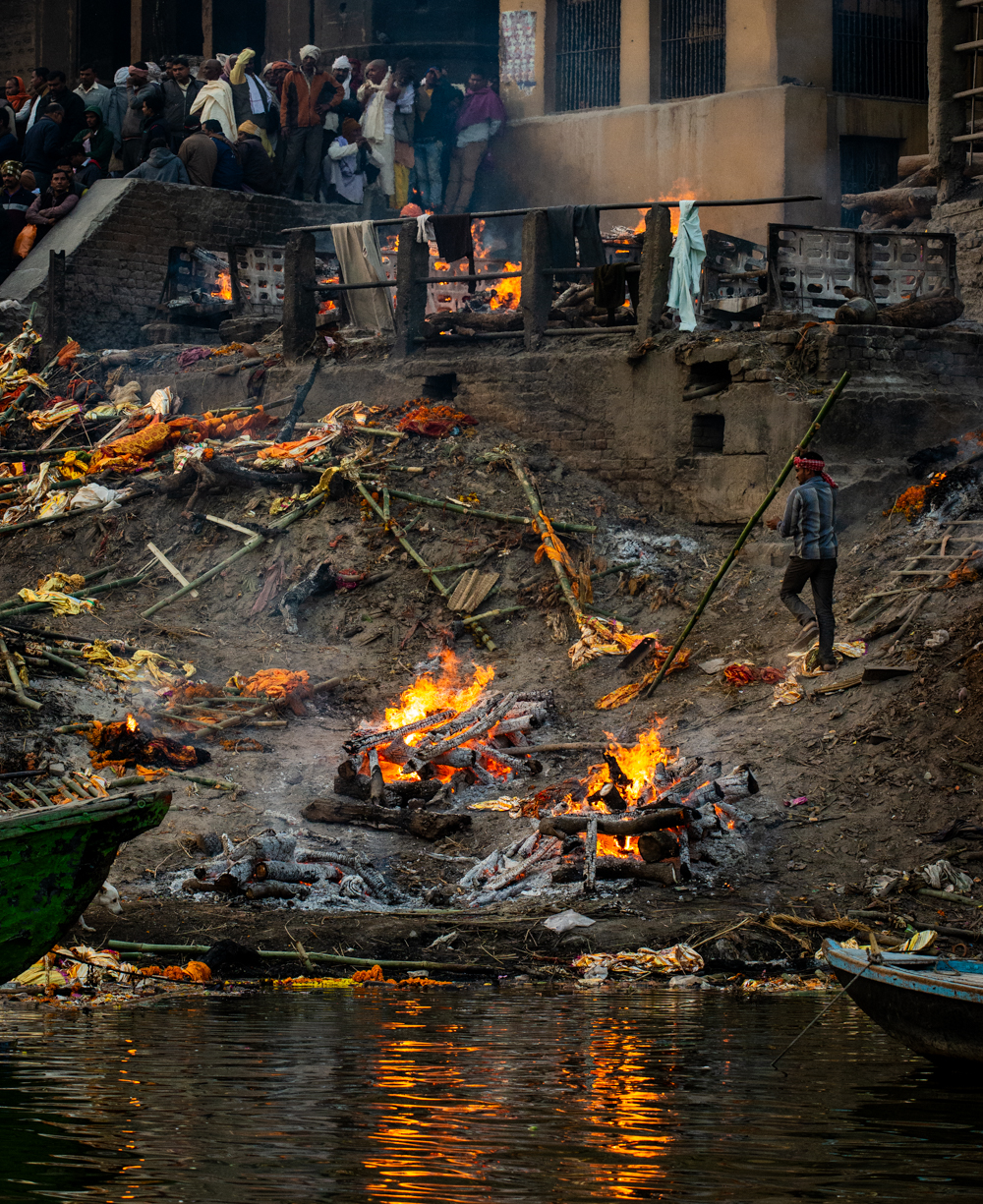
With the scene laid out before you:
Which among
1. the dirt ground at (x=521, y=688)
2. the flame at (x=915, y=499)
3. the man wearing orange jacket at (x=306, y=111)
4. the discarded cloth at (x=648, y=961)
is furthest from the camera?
the man wearing orange jacket at (x=306, y=111)

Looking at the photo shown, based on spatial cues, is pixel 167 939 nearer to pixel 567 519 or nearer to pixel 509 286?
pixel 567 519

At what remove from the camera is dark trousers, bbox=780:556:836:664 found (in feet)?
42.3

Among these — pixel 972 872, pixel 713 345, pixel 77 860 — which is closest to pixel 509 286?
pixel 713 345

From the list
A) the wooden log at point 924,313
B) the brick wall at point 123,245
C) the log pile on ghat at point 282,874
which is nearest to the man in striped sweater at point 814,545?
the wooden log at point 924,313

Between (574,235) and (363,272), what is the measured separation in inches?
125

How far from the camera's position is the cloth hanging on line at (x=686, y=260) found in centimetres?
1695

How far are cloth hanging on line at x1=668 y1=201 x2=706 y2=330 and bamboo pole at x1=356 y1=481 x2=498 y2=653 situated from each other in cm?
390

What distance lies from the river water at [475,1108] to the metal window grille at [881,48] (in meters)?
18.7

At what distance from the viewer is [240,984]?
938 centimetres

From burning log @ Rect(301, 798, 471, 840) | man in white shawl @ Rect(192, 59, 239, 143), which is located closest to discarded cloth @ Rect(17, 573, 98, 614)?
burning log @ Rect(301, 798, 471, 840)

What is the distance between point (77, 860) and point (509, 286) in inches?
627

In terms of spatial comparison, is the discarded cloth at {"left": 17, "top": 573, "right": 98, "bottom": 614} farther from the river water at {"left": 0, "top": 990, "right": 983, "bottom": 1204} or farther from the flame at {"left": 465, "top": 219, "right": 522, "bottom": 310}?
the river water at {"left": 0, "top": 990, "right": 983, "bottom": 1204}

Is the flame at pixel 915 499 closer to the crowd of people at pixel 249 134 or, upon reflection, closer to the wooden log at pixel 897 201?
the wooden log at pixel 897 201

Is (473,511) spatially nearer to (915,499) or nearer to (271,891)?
(915,499)
